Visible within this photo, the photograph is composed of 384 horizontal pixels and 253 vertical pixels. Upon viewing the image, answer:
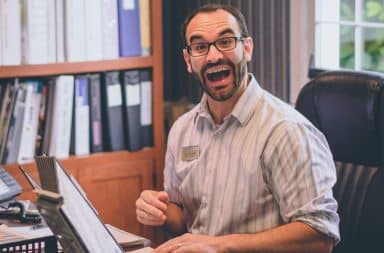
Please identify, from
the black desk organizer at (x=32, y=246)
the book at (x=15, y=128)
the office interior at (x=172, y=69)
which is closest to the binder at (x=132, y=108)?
the office interior at (x=172, y=69)

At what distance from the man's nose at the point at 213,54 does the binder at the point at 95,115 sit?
4.03ft

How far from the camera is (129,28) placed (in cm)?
321

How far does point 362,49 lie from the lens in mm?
2959

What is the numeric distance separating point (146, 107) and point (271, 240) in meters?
1.58

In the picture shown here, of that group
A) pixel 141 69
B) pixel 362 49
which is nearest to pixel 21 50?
pixel 141 69

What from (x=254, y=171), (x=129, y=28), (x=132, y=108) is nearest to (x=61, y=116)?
(x=132, y=108)

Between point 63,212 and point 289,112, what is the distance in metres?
0.94

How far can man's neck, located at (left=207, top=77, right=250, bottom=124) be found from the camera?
207cm

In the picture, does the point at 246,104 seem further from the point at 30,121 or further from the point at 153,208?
the point at 30,121

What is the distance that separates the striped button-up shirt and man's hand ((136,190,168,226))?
112mm

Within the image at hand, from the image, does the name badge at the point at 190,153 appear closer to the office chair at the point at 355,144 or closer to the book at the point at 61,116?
the office chair at the point at 355,144

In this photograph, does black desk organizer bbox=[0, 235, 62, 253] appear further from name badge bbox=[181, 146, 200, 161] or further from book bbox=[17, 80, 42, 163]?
book bbox=[17, 80, 42, 163]

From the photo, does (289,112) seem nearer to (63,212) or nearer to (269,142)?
(269,142)

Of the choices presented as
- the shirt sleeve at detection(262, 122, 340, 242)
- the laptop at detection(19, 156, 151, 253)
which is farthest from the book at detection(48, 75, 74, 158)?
the laptop at detection(19, 156, 151, 253)
